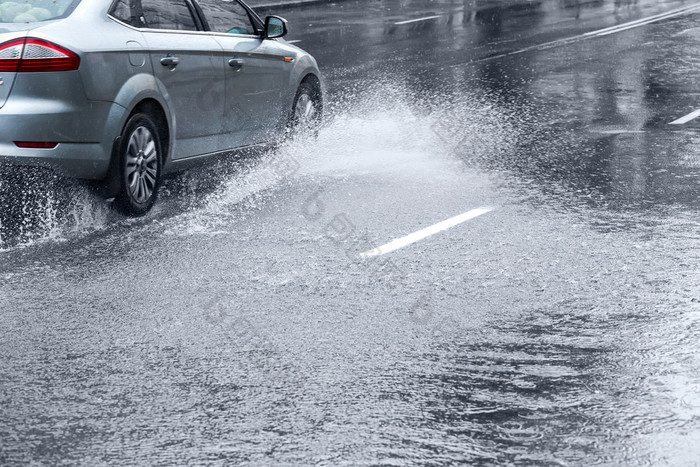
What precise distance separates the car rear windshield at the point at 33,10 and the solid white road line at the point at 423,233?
2.40 meters

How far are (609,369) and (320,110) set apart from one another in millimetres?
5812

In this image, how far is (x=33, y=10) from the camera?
7.52m

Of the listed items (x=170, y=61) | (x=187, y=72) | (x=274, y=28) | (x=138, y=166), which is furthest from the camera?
(x=274, y=28)

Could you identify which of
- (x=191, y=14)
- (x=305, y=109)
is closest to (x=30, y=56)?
(x=191, y=14)

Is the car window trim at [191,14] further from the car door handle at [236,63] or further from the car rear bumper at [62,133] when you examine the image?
the car rear bumper at [62,133]

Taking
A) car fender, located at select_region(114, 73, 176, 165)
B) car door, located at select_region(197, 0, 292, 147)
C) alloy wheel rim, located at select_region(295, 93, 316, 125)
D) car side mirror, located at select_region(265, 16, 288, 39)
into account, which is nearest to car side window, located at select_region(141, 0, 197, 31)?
car door, located at select_region(197, 0, 292, 147)

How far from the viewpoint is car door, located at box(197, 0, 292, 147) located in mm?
8875

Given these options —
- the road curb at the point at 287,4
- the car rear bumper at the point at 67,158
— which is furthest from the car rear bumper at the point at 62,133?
the road curb at the point at 287,4

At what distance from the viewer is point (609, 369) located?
17.1 feet

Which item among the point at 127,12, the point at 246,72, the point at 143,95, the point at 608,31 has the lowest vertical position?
the point at 608,31

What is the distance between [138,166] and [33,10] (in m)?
1.16

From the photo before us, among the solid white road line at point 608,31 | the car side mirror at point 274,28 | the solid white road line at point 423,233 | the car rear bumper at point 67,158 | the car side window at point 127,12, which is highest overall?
the car side window at point 127,12

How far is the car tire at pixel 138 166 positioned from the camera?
7648 millimetres

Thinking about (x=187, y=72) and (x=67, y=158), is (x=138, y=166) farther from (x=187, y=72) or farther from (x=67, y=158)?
(x=187, y=72)
